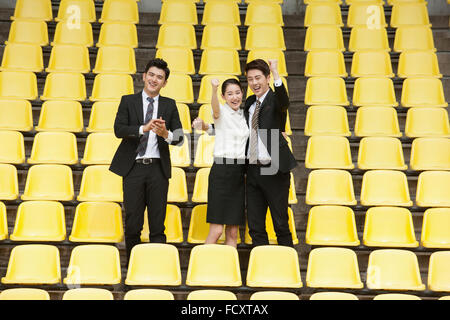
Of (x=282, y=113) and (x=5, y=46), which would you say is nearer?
(x=282, y=113)

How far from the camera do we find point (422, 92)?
5.21 metres

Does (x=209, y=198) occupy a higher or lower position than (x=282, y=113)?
lower

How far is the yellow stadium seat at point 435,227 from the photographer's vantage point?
13.6ft

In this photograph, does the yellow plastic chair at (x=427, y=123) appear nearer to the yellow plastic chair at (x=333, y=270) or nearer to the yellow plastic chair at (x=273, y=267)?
the yellow plastic chair at (x=333, y=270)

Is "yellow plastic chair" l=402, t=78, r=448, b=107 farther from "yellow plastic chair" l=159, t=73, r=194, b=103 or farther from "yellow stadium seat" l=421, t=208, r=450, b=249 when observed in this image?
"yellow plastic chair" l=159, t=73, r=194, b=103

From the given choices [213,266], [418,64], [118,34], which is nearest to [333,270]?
[213,266]

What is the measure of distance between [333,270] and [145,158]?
1.11m

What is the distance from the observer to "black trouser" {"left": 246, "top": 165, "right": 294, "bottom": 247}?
3.83 m

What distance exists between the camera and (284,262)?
3658 millimetres

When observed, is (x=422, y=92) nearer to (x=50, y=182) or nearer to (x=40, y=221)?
(x=50, y=182)
